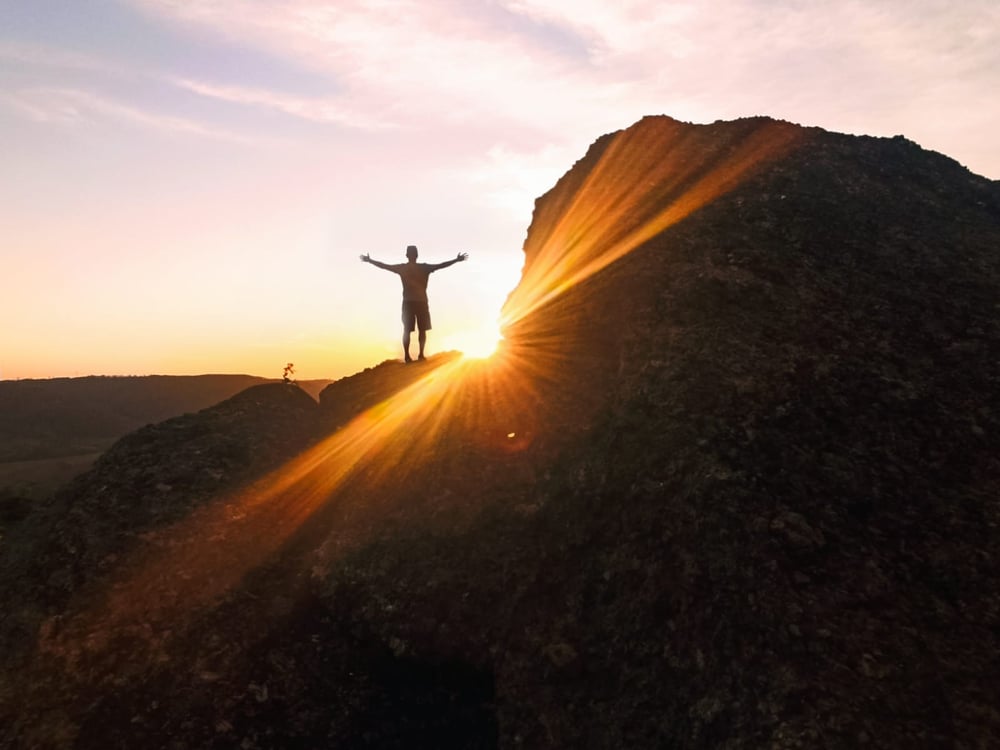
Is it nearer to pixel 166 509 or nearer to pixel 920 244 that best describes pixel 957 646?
pixel 920 244

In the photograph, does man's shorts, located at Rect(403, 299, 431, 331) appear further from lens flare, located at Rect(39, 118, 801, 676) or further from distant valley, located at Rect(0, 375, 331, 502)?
distant valley, located at Rect(0, 375, 331, 502)

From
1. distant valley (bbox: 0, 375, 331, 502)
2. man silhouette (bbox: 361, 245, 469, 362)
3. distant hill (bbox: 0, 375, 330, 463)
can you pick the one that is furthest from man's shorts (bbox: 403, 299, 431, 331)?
distant hill (bbox: 0, 375, 330, 463)

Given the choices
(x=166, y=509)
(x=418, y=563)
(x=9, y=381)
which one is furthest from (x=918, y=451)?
(x=9, y=381)

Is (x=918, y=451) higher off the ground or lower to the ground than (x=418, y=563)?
higher

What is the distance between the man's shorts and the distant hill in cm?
2701

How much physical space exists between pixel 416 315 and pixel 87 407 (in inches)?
1639

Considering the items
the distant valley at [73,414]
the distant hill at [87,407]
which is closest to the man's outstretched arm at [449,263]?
the distant valley at [73,414]

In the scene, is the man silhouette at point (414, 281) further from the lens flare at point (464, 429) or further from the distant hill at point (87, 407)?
the distant hill at point (87, 407)

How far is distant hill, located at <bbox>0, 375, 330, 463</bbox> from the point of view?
3719 cm

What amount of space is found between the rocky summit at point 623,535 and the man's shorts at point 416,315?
4.46 m

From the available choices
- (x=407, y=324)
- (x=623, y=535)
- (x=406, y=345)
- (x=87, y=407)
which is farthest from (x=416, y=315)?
(x=87, y=407)

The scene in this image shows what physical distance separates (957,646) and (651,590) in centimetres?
295

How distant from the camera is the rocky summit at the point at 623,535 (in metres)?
6.22

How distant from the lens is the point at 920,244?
11.6 meters
